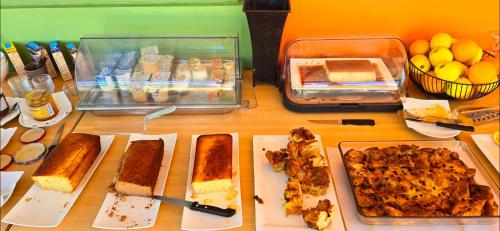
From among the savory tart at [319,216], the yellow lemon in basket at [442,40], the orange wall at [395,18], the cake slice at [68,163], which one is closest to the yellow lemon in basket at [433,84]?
the yellow lemon in basket at [442,40]

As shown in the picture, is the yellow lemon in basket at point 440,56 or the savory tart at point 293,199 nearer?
the savory tart at point 293,199

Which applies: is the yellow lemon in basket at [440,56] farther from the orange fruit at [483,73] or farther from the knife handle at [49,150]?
the knife handle at [49,150]

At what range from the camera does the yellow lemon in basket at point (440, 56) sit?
101cm

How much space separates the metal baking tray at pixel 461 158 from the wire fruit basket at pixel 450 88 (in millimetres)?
209

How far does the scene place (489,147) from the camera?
33.7 inches

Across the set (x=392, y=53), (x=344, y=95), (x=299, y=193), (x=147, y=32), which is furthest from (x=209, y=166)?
(x=392, y=53)

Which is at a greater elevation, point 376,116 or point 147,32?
point 147,32

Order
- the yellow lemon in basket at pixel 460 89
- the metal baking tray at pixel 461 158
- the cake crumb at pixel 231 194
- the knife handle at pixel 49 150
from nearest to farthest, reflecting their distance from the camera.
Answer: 1. the metal baking tray at pixel 461 158
2. the cake crumb at pixel 231 194
3. the knife handle at pixel 49 150
4. the yellow lemon in basket at pixel 460 89

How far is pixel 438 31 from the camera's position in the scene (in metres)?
1.14

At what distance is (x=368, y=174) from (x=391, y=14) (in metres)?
0.64

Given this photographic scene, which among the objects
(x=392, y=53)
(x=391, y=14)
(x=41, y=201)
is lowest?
(x=41, y=201)

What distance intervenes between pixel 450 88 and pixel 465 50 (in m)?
0.13

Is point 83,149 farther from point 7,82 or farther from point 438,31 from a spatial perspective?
point 438,31

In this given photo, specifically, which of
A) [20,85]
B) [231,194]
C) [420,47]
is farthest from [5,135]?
[420,47]
